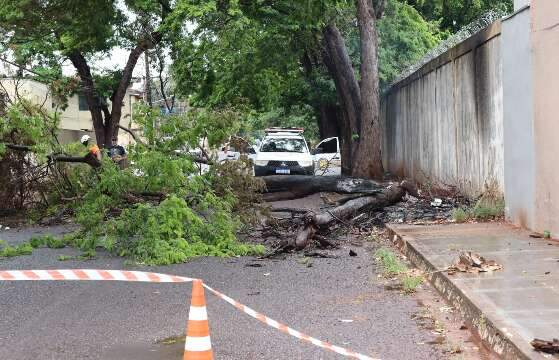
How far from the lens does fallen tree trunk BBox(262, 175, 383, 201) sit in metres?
13.6

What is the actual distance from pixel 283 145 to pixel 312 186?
27.9 ft

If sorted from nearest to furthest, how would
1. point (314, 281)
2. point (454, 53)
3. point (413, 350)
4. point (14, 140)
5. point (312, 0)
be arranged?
point (413, 350), point (314, 281), point (312, 0), point (14, 140), point (454, 53)

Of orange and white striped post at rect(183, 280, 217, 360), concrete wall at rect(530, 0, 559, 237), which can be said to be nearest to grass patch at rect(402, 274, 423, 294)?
concrete wall at rect(530, 0, 559, 237)

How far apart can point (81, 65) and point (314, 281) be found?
20.5 metres

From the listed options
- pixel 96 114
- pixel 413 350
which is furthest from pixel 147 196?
pixel 96 114

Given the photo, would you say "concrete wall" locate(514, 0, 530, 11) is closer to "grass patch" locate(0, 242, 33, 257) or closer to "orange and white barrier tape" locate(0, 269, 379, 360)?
"orange and white barrier tape" locate(0, 269, 379, 360)

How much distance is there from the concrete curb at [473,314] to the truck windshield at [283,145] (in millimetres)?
13891

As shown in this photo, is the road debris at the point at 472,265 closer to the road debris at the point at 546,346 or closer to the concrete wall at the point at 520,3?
the road debris at the point at 546,346

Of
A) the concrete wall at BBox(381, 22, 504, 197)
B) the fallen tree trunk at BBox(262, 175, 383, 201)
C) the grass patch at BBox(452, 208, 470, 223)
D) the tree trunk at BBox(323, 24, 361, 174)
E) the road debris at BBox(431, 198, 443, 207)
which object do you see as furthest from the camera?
the tree trunk at BBox(323, 24, 361, 174)

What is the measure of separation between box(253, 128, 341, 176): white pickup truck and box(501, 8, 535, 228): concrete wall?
1103 centimetres

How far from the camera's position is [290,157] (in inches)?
862

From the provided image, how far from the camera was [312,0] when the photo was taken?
11859 mm

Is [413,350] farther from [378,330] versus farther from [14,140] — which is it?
[14,140]

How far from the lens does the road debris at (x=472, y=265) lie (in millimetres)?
7219
